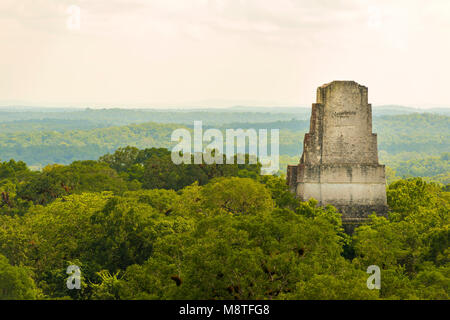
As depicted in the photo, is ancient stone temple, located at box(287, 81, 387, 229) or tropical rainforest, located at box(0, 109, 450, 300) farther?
ancient stone temple, located at box(287, 81, 387, 229)

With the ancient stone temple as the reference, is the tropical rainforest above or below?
below

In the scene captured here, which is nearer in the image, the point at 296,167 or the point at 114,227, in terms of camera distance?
the point at 114,227

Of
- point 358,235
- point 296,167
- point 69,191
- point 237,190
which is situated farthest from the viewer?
point 69,191

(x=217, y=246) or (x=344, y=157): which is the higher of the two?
(x=344, y=157)

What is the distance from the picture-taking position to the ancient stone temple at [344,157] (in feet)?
170

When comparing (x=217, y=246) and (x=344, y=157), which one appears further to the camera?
(x=344, y=157)

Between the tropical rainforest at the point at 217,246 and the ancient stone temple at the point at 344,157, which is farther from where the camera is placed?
the ancient stone temple at the point at 344,157

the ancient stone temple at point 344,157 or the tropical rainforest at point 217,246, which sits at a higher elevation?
the ancient stone temple at point 344,157

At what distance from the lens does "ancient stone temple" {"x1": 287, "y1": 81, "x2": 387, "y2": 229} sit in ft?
170

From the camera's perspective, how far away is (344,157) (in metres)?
52.3
